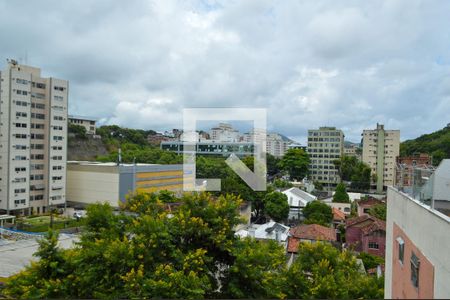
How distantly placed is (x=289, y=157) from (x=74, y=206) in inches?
725

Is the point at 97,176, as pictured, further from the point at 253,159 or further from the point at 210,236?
the point at 210,236

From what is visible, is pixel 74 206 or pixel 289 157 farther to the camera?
pixel 289 157

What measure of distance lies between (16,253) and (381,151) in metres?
27.3

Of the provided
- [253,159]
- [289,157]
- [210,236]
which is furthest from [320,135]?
[210,236]

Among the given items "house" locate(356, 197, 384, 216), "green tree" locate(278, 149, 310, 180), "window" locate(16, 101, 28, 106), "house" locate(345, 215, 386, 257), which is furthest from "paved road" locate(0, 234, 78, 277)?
"green tree" locate(278, 149, 310, 180)

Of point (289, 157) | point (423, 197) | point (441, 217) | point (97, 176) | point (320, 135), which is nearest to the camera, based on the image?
point (441, 217)

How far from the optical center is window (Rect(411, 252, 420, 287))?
6.16ft

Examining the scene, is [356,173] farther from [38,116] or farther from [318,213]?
[38,116]

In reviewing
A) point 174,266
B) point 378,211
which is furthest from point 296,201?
point 174,266

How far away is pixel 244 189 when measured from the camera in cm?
1570

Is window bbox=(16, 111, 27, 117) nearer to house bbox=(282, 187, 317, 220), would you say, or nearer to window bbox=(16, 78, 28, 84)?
window bbox=(16, 78, 28, 84)

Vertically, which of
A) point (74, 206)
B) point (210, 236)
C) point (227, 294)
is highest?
point (210, 236)

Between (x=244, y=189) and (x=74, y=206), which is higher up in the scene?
(x=244, y=189)

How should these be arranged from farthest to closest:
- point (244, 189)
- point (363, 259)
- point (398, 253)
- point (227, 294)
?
point (244, 189) < point (363, 259) < point (227, 294) < point (398, 253)
